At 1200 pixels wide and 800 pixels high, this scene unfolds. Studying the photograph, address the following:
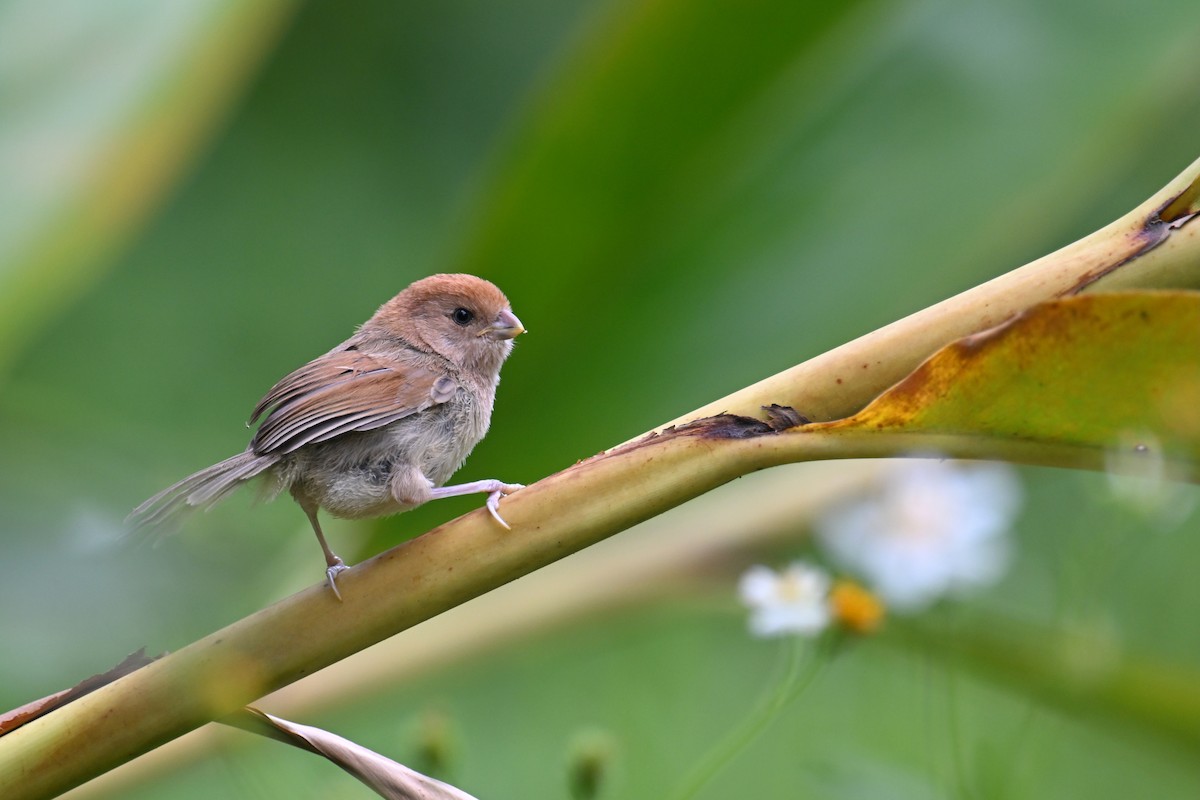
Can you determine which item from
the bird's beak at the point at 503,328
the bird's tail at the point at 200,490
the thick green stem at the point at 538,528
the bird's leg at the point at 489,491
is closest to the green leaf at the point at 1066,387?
the thick green stem at the point at 538,528

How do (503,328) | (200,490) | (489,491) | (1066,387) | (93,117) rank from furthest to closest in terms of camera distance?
(503,328) → (93,117) → (200,490) → (489,491) → (1066,387)

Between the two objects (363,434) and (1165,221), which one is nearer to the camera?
(1165,221)

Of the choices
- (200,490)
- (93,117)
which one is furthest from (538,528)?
(93,117)

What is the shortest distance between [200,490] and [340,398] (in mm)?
271

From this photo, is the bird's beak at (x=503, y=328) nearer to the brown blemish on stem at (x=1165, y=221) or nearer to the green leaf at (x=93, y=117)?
the green leaf at (x=93, y=117)

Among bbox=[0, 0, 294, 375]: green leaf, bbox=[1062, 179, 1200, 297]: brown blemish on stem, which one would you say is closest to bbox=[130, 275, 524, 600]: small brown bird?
bbox=[0, 0, 294, 375]: green leaf

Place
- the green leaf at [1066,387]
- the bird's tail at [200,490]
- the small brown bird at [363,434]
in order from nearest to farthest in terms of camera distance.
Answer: the green leaf at [1066,387]
the bird's tail at [200,490]
the small brown bird at [363,434]

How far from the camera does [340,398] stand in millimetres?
1957

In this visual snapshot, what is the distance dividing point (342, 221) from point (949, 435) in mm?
2372

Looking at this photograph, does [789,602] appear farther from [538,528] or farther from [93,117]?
[93,117]

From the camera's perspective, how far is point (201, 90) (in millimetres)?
2137

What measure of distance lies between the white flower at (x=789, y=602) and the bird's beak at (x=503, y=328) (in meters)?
0.77

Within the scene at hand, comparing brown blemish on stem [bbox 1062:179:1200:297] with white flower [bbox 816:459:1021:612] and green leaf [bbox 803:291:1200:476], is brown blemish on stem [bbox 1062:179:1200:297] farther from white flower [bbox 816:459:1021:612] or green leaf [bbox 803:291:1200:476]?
white flower [bbox 816:459:1021:612]

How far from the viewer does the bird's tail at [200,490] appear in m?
1.73
